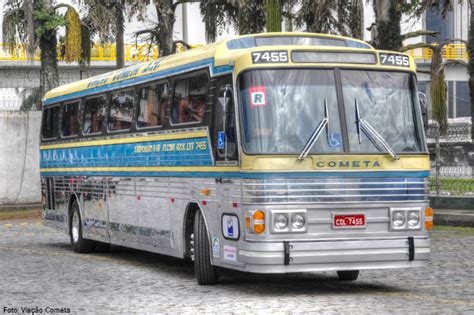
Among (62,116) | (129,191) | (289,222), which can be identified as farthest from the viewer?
(62,116)

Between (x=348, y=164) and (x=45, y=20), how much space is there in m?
20.9

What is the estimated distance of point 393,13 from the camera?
25.9 metres

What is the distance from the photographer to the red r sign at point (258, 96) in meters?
12.9

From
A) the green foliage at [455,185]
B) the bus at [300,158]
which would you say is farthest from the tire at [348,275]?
the green foliage at [455,185]

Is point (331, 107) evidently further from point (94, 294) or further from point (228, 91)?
point (94, 294)

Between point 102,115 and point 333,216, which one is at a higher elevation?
point 102,115

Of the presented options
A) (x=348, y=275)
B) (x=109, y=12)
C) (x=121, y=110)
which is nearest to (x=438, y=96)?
(x=109, y=12)

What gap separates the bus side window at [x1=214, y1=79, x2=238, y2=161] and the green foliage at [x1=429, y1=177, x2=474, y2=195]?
11767mm

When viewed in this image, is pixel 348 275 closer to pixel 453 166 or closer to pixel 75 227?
pixel 75 227

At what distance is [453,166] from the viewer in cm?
2466

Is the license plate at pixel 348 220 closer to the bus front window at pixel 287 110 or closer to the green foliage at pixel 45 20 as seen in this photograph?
the bus front window at pixel 287 110

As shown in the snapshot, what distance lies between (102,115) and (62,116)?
104 inches

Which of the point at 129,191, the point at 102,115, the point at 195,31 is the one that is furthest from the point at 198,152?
the point at 195,31

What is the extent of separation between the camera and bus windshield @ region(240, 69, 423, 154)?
1278 centimetres
